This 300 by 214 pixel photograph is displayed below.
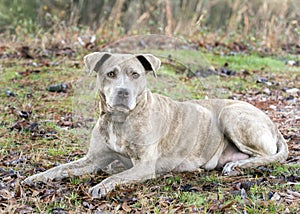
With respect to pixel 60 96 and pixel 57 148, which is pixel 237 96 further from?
pixel 57 148

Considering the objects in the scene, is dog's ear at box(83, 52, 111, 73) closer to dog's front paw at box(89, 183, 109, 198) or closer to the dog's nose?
the dog's nose

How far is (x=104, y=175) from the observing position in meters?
5.13

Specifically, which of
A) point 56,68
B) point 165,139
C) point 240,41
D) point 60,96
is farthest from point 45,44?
point 165,139

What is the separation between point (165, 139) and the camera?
16.8 feet

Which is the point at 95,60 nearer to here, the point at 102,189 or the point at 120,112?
the point at 120,112

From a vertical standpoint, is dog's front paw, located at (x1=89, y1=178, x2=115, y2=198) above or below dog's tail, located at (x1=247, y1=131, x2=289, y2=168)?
below

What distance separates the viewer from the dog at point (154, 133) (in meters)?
4.62

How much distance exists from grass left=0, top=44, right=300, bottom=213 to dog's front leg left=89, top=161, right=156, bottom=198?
6cm

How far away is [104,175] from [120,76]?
1.08 metres

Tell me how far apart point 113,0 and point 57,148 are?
37.8 feet

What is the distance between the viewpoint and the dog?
4617 mm

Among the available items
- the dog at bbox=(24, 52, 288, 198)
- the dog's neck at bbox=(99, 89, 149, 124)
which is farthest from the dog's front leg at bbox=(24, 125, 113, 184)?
the dog's neck at bbox=(99, 89, 149, 124)

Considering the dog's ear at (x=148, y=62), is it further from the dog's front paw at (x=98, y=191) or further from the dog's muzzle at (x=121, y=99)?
the dog's front paw at (x=98, y=191)

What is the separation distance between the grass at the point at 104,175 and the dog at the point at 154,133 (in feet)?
0.40
